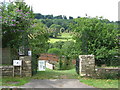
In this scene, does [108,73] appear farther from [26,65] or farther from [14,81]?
[14,81]

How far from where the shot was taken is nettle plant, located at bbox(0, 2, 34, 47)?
9609 millimetres

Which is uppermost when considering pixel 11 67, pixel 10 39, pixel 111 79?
pixel 10 39

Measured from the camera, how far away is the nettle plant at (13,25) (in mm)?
9609

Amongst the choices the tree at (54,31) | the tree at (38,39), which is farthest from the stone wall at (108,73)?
the tree at (54,31)

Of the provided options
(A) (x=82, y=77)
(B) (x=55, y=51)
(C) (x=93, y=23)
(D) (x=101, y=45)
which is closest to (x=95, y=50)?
(D) (x=101, y=45)

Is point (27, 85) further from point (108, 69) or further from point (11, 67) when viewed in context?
point (108, 69)

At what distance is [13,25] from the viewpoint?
957cm

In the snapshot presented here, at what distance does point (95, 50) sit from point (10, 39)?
16.2 ft

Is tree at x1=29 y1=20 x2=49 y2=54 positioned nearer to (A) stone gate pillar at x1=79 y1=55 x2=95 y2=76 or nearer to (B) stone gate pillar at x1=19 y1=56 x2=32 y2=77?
(B) stone gate pillar at x1=19 y1=56 x2=32 y2=77

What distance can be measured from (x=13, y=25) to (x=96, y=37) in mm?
4869

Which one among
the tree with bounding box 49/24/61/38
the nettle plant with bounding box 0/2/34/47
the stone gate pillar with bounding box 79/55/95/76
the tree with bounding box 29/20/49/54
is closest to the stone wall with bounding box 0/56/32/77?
the nettle plant with bounding box 0/2/34/47

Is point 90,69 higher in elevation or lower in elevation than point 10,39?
lower

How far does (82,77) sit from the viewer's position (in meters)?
9.19

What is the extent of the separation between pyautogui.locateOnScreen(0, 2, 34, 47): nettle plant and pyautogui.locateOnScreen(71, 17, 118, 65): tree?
309 centimetres
